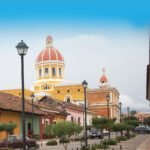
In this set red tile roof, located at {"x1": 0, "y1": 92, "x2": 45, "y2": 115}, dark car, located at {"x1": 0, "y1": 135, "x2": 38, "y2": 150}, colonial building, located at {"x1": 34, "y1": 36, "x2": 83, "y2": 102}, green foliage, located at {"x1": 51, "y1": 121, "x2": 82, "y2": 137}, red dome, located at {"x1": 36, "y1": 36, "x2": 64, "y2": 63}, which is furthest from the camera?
red dome, located at {"x1": 36, "y1": 36, "x2": 64, "y2": 63}

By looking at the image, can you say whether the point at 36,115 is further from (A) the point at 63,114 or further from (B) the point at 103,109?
(B) the point at 103,109

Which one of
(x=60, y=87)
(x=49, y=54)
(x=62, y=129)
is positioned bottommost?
(x=62, y=129)

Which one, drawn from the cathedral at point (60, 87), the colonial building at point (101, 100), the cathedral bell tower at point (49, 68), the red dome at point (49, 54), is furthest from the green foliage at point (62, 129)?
the red dome at point (49, 54)

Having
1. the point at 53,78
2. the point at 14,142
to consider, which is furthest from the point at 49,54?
the point at 14,142

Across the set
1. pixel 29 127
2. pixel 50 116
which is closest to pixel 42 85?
pixel 50 116

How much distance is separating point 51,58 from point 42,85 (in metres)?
7.21

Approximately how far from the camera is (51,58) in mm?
101688

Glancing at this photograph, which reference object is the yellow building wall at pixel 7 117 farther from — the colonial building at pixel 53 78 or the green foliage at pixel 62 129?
the colonial building at pixel 53 78

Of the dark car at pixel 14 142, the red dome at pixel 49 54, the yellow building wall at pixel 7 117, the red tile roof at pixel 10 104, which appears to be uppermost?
the red dome at pixel 49 54

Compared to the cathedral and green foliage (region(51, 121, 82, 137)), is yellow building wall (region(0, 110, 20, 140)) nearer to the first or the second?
green foliage (region(51, 121, 82, 137))

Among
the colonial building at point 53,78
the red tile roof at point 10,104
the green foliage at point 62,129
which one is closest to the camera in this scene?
the green foliage at point 62,129

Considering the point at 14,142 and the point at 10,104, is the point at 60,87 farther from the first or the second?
the point at 14,142

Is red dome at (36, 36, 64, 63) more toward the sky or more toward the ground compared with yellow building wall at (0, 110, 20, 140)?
more toward the sky

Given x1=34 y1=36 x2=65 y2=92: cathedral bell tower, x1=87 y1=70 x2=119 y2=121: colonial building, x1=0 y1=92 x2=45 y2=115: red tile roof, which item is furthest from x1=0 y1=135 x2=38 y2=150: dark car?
x1=34 y1=36 x2=65 y2=92: cathedral bell tower
